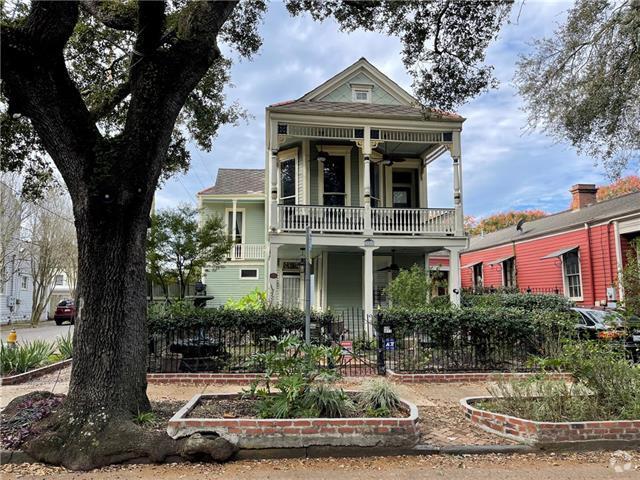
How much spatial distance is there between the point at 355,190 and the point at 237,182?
10.4m

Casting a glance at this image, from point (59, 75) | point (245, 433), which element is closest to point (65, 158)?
point (59, 75)

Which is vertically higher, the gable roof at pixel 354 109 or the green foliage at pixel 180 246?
the gable roof at pixel 354 109

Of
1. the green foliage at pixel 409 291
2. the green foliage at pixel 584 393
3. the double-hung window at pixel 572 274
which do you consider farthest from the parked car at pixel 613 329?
the double-hung window at pixel 572 274

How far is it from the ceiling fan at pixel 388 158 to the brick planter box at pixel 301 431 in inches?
474

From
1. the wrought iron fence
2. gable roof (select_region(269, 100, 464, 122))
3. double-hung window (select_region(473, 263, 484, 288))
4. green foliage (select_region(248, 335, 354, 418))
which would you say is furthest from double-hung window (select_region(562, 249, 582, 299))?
green foliage (select_region(248, 335, 354, 418))

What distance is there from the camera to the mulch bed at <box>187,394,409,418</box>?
17.9 feet

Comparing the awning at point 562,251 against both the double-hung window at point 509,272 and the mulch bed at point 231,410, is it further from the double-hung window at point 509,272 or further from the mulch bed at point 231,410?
the mulch bed at point 231,410

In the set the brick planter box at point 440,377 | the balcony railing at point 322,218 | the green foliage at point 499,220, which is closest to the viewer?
the brick planter box at point 440,377

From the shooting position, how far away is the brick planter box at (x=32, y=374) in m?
8.88

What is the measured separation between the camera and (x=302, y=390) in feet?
17.9

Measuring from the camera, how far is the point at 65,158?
527 centimetres

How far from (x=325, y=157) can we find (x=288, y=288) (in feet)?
17.2

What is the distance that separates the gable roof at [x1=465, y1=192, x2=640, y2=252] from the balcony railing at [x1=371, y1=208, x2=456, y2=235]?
6371 mm

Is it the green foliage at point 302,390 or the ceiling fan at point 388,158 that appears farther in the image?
the ceiling fan at point 388,158
